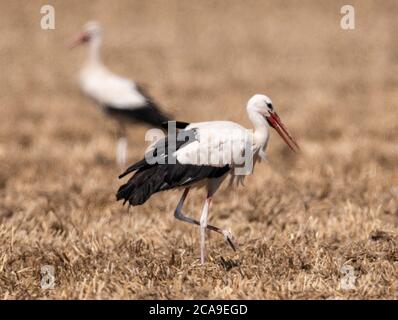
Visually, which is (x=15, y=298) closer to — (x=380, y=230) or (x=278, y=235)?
(x=278, y=235)

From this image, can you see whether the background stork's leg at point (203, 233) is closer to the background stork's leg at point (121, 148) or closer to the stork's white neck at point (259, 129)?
the stork's white neck at point (259, 129)

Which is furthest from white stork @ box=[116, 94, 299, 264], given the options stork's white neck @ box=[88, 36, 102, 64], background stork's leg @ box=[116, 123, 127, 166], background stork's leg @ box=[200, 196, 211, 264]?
stork's white neck @ box=[88, 36, 102, 64]

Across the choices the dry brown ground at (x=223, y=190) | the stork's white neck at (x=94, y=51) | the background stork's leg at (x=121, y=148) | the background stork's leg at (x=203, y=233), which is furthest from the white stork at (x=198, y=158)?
the stork's white neck at (x=94, y=51)

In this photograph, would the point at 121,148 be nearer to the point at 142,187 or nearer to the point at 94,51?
the point at 94,51

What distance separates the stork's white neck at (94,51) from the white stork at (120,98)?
28 mm

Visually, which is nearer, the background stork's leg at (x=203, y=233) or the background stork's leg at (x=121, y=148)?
the background stork's leg at (x=203, y=233)

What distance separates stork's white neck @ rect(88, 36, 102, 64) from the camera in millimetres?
12086

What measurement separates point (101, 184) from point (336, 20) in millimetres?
17034

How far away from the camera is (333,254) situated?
5902 millimetres

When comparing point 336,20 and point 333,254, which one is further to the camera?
point 336,20

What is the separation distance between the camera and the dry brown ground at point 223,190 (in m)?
5.40

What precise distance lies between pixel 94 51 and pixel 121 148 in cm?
259

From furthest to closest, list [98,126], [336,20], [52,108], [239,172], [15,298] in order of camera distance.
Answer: [336,20], [52,108], [98,126], [239,172], [15,298]

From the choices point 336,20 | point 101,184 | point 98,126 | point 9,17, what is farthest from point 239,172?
point 9,17
